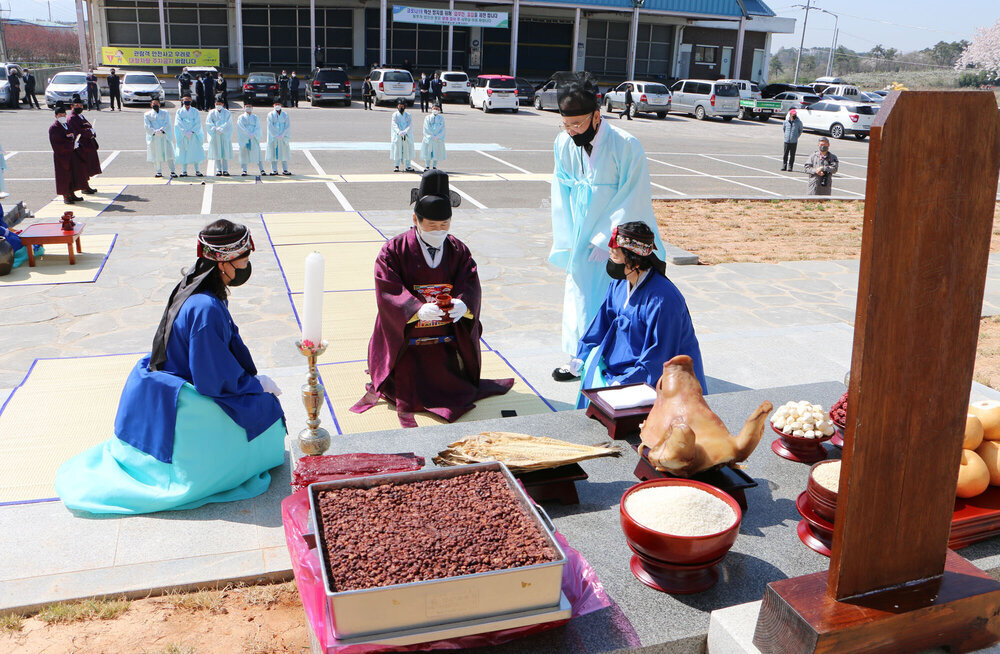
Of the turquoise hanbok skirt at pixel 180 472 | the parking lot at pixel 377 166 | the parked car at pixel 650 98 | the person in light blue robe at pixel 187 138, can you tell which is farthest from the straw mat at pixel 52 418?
the parked car at pixel 650 98

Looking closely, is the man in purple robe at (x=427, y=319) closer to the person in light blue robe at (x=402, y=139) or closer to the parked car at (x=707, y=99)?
the person in light blue robe at (x=402, y=139)

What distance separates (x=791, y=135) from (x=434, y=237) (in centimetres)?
1590

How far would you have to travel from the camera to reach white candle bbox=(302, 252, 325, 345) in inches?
110

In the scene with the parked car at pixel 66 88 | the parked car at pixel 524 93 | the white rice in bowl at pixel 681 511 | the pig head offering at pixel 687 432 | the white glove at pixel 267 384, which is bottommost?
the white glove at pixel 267 384

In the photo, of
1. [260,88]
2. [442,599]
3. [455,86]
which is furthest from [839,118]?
A: [442,599]

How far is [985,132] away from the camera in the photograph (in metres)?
1.92

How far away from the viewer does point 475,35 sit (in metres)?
40.0

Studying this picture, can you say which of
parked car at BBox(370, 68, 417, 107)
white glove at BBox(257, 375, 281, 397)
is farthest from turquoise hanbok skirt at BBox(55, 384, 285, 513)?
parked car at BBox(370, 68, 417, 107)

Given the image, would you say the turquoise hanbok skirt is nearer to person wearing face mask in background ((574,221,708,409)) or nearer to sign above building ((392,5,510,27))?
person wearing face mask in background ((574,221,708,409))

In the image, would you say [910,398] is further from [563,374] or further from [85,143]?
[85,143]

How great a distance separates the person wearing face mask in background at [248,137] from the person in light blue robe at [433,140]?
3.43 metres

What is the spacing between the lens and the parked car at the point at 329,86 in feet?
102

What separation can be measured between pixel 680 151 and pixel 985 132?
21.5m

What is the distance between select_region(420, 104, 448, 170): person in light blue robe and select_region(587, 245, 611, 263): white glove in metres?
11.9
